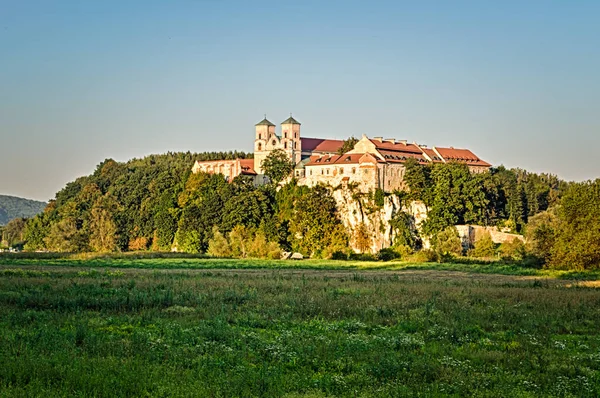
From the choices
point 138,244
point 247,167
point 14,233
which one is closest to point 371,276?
point 247,167

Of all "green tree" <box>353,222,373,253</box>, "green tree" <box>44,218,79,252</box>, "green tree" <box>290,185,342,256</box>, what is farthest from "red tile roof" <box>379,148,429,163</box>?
"green tree" <box>44,218,79,252</box>

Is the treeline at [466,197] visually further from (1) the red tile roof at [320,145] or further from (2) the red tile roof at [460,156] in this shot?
(1) the red tile roof at [320,145]

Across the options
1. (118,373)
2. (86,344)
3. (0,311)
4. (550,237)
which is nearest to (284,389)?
(118,373)

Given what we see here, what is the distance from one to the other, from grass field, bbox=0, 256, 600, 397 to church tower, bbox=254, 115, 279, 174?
305ft

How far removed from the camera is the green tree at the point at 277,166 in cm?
12756

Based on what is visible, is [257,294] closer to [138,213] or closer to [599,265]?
[599,265]

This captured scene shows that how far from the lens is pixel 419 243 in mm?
113625

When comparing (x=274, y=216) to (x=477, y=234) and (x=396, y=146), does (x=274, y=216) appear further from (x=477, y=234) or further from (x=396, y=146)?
(x=477, y=234)

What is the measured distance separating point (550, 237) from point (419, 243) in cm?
3572

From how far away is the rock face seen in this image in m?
112

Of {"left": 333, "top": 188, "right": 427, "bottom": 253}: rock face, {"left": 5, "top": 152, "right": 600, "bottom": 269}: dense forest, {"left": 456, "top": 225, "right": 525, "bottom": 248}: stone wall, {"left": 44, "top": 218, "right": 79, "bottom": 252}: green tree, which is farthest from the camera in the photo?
{"left": 44, "top": 218, "right": 79, "bottom": 252}: green tree

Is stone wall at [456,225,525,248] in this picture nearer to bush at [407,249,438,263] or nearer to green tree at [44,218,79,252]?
bush at [407,249,438,263]

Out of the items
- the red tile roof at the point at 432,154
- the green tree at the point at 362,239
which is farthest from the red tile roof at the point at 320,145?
the green tree at the point at 362,239

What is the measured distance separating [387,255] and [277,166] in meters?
31.2
